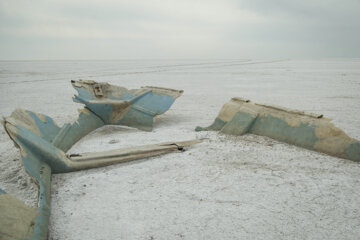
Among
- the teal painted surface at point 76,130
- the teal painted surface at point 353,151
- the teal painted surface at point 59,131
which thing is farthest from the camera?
the teal painted surface at point 76,130

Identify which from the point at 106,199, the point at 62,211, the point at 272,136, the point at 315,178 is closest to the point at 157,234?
the point at 106,199

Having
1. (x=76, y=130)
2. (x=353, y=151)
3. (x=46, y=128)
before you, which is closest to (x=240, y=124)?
(x=353, y=151)

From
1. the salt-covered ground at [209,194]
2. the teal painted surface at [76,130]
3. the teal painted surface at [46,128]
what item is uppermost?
the teal painted surface at [46,128]

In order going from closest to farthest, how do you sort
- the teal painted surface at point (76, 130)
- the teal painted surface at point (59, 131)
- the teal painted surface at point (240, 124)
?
the teal painted surface at point (59, 131) < the teal painted surface at point (76, 130) < the teal painted surface at point (240, 124)

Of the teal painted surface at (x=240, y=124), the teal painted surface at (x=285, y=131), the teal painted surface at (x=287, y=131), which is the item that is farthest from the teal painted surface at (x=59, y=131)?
the teal painted surface at (x=285, y=131)

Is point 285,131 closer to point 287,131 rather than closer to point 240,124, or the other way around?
point 287,131

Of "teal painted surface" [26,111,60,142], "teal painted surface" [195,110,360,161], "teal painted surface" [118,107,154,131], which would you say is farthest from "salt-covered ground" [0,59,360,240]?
"teal painted surface" [118,107,154,131]

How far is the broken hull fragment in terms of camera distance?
276 cm

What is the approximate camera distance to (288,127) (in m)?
3.13

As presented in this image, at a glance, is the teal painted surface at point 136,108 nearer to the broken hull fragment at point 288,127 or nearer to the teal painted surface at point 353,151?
the broken hull fragment at point 288,127

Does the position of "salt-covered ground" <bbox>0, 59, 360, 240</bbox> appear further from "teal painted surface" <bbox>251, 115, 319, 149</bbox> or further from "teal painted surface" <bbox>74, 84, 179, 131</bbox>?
"teal painted surface" <bbox>74, 84, 179, 131</bbox>

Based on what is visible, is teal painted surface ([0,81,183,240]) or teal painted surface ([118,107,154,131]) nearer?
teal painted surface ([0,81,183,240])

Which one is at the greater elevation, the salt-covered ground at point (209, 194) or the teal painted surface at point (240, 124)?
the teal painted surface at point (240, 124)

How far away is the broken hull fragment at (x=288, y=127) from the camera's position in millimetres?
2764
